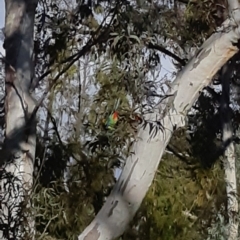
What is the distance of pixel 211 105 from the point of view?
6.47 metres

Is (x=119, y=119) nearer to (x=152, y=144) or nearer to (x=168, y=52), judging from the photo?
(x=152, y=144)

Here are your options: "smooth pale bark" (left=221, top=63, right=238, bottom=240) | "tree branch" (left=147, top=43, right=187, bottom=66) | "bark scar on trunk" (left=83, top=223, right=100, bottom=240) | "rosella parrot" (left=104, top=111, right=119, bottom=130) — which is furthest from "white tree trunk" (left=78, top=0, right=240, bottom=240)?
"smooth pale bark" (left=221, top=63, right=238, bottom=240)

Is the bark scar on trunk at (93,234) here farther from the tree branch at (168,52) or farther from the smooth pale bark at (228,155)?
the smooth pale bark at (228,155)

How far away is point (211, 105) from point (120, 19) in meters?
2.55

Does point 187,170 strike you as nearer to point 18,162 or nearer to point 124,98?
point 124,98

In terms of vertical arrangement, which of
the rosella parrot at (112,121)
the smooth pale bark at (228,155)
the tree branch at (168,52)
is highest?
the tree branch at (168,52)

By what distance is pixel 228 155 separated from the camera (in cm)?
640

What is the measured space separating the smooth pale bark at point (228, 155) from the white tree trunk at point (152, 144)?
9.35ft

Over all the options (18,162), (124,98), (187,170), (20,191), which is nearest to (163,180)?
(187,170)

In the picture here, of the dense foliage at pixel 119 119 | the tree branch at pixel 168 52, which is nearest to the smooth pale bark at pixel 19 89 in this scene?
the dense foliage at pixel 119 119

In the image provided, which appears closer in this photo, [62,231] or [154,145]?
[154,145]

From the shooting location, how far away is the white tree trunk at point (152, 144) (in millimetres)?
3016

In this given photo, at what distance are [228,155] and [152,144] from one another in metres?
3.48

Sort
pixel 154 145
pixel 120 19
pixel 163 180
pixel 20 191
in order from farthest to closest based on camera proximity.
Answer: pixel 163 180 < pixel 120 19 < pixel 154 145 < pixel 20 191
